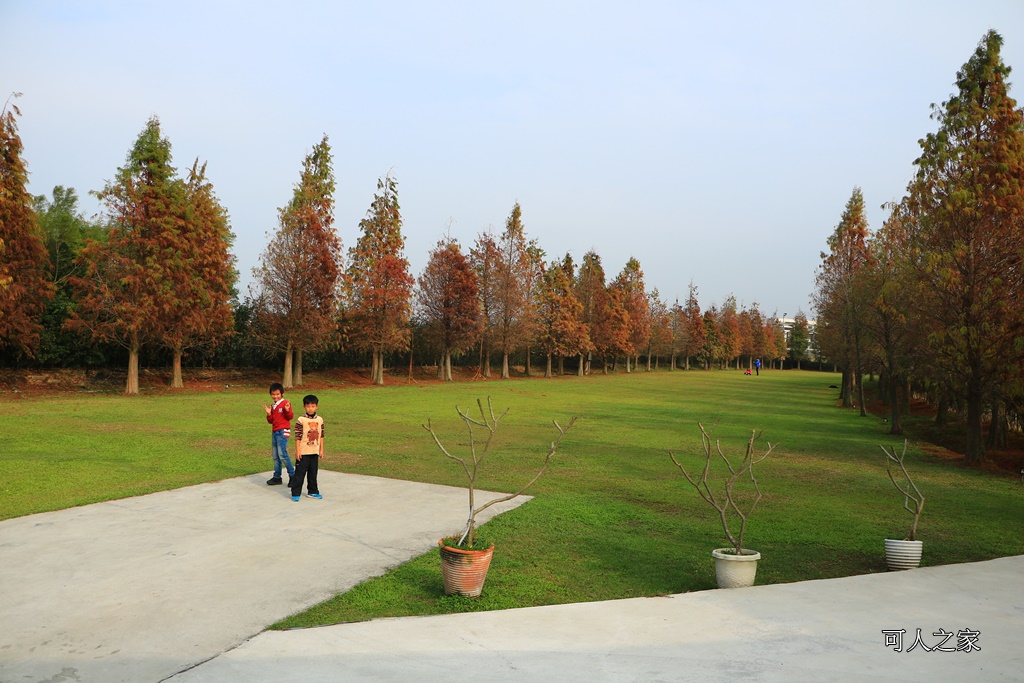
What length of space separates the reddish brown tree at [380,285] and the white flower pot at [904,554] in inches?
1334

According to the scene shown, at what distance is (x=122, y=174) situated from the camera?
29359 millimetres

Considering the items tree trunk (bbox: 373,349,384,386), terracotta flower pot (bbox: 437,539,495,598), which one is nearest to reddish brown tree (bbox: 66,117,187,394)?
tree trunk (bbox: 373,349,384,386)

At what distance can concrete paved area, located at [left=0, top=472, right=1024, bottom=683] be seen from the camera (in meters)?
4.30

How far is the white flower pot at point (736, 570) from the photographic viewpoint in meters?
6.08

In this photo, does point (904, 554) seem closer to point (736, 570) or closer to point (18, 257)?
point (736, 570)

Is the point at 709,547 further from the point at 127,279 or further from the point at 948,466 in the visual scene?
the point at 127,279

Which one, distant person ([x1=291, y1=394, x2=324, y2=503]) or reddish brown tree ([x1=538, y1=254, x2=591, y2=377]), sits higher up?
reddish brown tree ([x1=538, y1=254, x2=591, y2=377])

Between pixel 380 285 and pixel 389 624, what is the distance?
116 ft

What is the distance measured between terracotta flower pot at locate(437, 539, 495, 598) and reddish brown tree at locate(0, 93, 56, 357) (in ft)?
82.3

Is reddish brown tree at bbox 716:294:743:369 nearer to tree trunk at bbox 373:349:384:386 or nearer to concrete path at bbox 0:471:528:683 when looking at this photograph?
tree trunk at bbox 373:349:384:386

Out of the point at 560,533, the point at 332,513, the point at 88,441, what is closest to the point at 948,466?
the point at 560,533

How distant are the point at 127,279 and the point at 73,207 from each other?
16.3m

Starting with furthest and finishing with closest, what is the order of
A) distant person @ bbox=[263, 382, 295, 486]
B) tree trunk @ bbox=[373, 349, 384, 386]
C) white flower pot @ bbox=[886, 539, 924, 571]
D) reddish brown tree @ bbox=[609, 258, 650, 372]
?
reddish brown tree @ bbox=[609, 258, 650, 372]
tree trunk @ bbox=[373, 349, 384, 386]
distant person @ bbox=[263, 382, 295, 486]
white flower pot @ bbox=[886, 539, 924, 571]

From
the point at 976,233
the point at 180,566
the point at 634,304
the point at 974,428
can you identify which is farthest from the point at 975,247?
the point at 634,304
